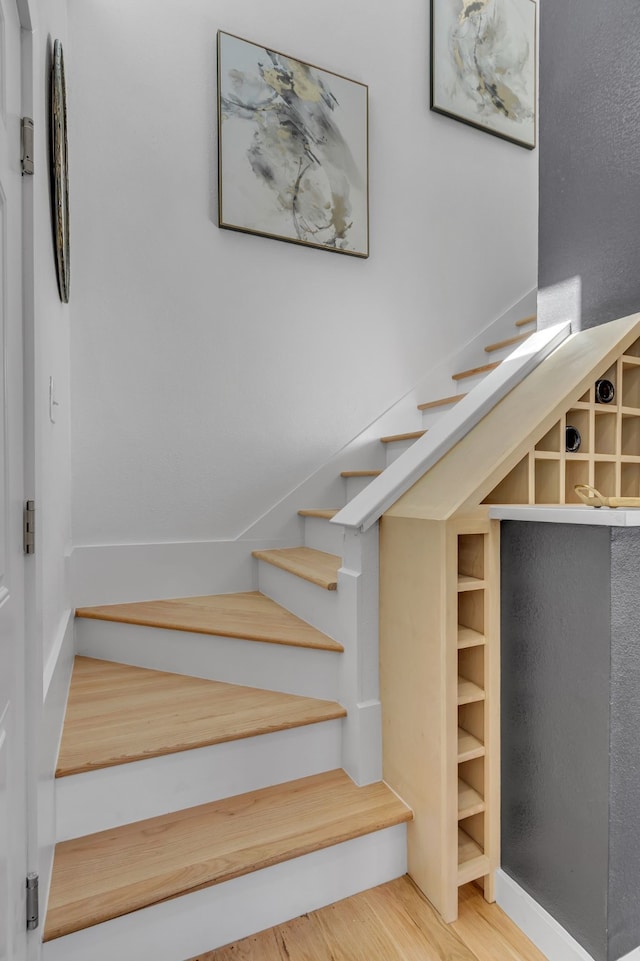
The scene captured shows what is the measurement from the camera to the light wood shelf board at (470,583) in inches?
43.1

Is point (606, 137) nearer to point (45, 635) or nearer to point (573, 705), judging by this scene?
point (573, 705)

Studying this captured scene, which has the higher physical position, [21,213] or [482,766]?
[21,213]

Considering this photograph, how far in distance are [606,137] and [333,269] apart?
122 centimetres

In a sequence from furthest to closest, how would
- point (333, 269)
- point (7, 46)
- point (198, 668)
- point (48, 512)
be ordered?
point (333, 269) < point (198, 668) < point (48, 512) < point (7, 46)

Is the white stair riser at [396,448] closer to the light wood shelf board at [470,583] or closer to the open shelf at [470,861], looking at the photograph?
the light wood shelf board at [470,583]

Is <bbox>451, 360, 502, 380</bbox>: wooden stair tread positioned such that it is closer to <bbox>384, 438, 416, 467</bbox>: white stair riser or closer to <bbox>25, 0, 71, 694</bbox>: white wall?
<bbox>384, 438, 416, 467</bbox>: white stair riser

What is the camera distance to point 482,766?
1.13m

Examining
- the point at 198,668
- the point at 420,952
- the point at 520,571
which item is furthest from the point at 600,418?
the point at 198,668

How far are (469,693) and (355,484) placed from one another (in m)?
1.17

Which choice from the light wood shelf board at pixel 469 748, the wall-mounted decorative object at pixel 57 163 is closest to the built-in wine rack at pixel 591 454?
the light wood shelf board at pixel 469 748

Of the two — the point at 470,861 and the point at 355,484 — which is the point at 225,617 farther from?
the point at 470,861

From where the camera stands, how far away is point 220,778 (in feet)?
4.07

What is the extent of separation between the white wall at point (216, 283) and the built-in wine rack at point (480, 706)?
119cm

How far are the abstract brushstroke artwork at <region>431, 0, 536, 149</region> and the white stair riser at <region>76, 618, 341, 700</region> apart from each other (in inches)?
107
